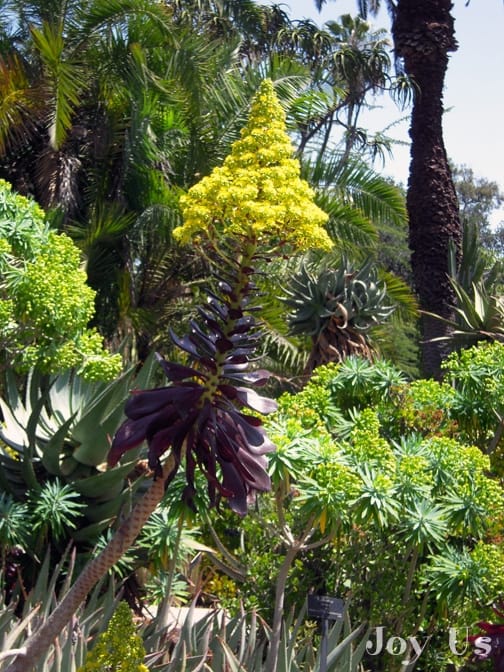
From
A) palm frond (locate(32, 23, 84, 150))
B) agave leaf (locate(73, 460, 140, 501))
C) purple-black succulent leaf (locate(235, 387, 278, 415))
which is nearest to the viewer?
purple-black succulent leaf (locate(235, 387, 278, 415))

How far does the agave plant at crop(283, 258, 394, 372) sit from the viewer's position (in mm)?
7852

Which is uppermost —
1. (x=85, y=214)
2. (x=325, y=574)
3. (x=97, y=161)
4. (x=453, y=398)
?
(x=97, y=161)

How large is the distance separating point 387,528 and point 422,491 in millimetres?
1131

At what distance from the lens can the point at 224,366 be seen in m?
2.93

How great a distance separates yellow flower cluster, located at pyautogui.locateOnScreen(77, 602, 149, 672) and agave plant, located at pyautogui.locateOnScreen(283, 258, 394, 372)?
204 inches

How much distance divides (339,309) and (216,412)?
4998mm

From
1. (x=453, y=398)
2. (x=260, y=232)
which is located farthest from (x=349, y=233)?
(x=260, y=232)

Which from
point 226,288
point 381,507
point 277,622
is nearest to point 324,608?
point 277,622

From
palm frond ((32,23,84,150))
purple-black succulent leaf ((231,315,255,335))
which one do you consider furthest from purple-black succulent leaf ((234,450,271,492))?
palm frond ((32,23,84,150))

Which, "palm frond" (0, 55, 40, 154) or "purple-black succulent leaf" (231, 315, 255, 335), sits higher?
"palm frond" (0, 55, 40, 154)

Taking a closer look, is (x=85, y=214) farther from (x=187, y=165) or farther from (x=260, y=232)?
(x=260, y=232)

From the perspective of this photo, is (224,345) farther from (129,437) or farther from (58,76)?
(58,76)

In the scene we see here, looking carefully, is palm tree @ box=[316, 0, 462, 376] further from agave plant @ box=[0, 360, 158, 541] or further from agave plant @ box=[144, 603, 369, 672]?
agave plant @ box=[144, 603, 369, 672]

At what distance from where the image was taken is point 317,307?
7.98 metres
